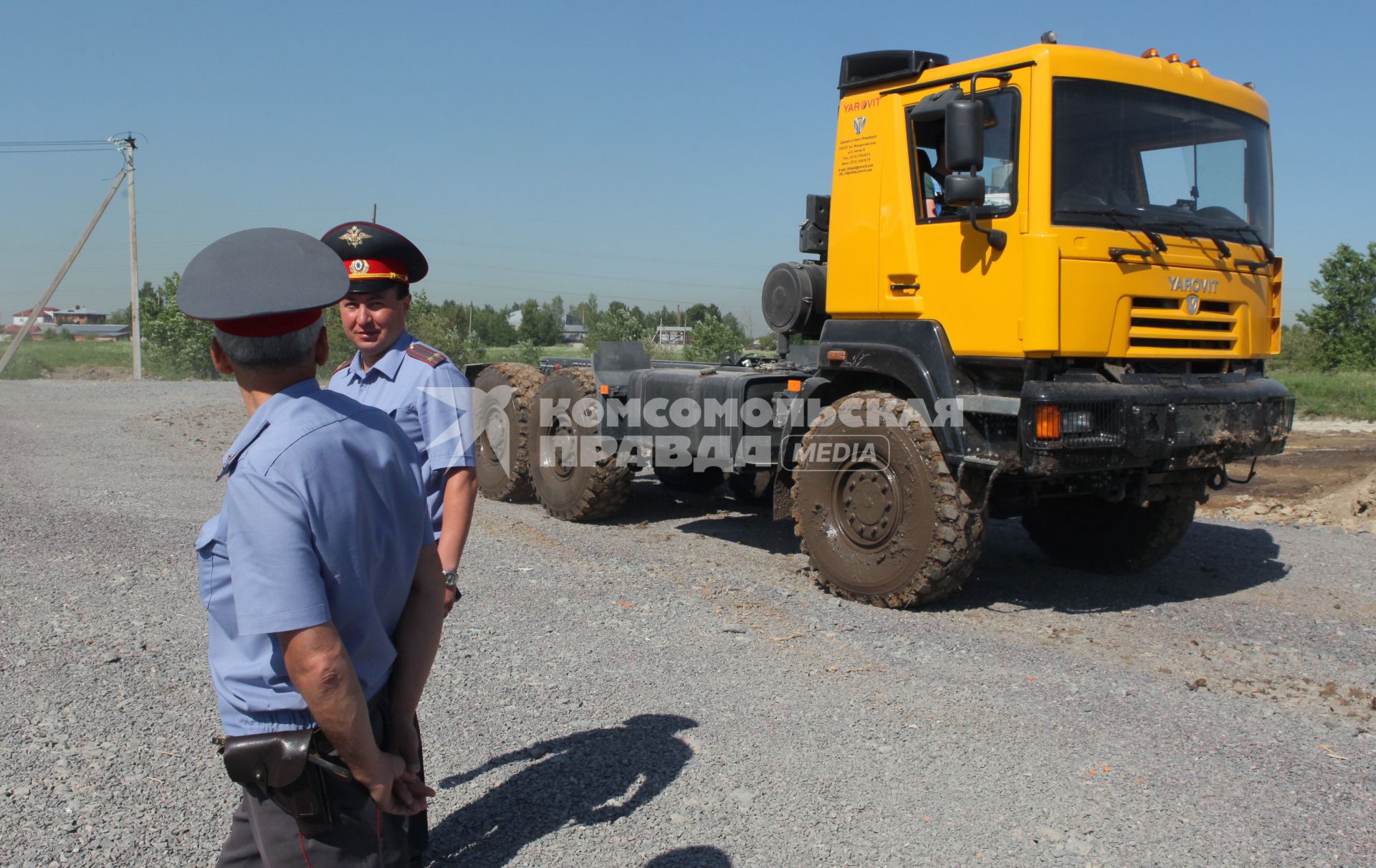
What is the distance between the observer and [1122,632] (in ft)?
19.3

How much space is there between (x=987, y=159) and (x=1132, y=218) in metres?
0.84

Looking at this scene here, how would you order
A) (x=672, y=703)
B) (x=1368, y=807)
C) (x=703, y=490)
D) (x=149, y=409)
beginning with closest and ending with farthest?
(x=1368, y=807) < (x=672, y=703) < (x=703, y=490) < (x=149, y=409)

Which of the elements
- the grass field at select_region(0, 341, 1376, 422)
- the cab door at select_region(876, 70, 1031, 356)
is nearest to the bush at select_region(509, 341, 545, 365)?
the grass field at select_region(0, 341, 1376, 422)

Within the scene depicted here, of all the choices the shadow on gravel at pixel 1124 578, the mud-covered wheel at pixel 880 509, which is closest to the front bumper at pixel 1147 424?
the mud-covered wheel at pixel 880 509

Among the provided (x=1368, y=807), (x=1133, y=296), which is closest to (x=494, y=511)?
(x=1133, y=296)

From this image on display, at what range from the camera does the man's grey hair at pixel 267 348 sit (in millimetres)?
1938

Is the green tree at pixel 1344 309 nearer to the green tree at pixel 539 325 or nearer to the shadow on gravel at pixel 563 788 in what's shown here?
the green tree at pixel 539 325

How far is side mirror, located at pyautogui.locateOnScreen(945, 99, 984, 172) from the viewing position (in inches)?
212

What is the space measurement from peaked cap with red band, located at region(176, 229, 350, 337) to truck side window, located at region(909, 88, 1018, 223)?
4.38m

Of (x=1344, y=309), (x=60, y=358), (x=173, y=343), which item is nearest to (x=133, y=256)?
(x=173, y=343)

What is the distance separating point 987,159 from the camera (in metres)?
5.75

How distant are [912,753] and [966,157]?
10.1ft

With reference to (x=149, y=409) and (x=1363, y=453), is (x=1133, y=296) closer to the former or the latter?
(x=1363, y=453)

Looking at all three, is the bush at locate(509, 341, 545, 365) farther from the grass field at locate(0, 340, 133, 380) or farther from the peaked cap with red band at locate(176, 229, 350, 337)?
the peaked cap with red band at locate(176, 229, 350, 337)
